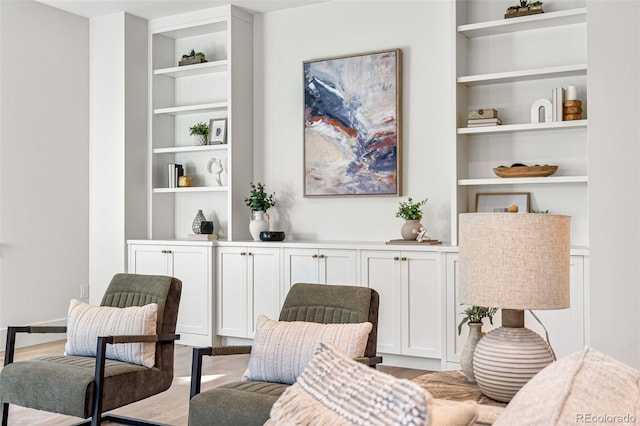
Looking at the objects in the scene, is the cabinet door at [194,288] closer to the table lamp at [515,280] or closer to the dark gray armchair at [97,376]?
the dark gray armchair at [97,376]

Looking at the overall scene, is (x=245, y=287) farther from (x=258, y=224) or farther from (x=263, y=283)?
(x=258, y=224)

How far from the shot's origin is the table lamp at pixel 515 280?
6.23ft

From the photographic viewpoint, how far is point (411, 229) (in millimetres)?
4855

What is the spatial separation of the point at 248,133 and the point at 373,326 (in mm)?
3239

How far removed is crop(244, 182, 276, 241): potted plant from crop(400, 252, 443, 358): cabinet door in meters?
1.31

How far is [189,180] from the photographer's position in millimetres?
5930

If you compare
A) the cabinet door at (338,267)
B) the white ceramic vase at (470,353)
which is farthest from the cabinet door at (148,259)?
the white ceramic vase at (470,353)

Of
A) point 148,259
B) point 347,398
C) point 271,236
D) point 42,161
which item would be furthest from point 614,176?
point 42,161

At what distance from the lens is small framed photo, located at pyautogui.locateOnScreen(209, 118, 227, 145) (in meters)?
5.78

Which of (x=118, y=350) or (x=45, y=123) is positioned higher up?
(x=45, y=123)

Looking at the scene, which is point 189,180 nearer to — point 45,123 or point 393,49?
point 45,123

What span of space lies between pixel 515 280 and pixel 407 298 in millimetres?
2792

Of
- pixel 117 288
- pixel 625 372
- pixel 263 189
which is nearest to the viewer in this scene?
→ pixel 625 372

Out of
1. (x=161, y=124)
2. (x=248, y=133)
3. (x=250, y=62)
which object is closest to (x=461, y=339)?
(x=248, y=133)
